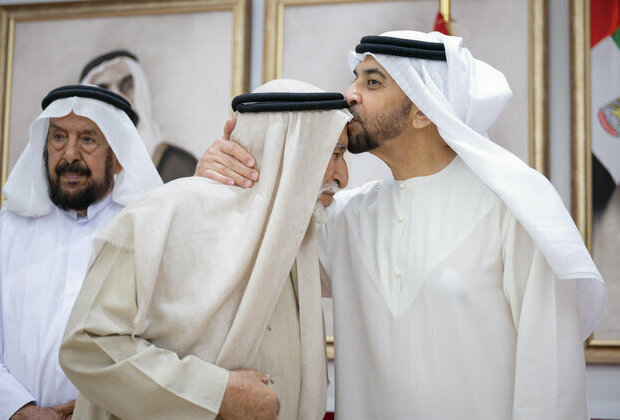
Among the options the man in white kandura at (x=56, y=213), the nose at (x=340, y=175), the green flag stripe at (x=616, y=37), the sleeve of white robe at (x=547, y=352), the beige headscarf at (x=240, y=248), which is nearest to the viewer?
the beige headscarf at (x=240, y=248)

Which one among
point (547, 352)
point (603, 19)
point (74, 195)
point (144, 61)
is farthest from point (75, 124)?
point (603, 19)

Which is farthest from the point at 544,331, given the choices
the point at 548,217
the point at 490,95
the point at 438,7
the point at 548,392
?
the point at 438,7

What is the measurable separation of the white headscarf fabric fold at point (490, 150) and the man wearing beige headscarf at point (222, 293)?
0.43 metres

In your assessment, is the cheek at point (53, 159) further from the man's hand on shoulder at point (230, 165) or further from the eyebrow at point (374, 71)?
the eyebrow at point (374, 71)

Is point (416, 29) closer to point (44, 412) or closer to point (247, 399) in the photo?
point (247, 399)

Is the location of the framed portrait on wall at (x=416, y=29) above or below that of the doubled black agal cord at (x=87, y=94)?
above

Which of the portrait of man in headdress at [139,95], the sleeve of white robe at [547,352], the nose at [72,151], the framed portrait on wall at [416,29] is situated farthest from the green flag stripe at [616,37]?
the nose at [72,151]

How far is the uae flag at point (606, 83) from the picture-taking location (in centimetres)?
376

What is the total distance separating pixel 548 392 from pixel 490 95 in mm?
1083

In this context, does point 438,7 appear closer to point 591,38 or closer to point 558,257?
point 591,38

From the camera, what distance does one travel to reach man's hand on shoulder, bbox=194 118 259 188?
222 centimetres

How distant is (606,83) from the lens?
380cm

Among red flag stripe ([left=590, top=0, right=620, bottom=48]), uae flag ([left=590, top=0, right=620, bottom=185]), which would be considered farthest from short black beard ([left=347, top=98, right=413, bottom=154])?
red flag stripe ([left=590, top=0, right=620, bottom=48])

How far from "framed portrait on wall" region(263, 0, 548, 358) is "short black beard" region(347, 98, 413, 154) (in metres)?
1.37
